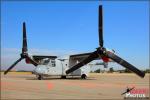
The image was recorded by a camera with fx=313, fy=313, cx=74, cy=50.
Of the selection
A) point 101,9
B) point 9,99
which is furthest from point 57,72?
point 9,99

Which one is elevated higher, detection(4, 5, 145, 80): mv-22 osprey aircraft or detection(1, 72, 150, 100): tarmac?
detection(4, 5, 145, 80): mv-22 osprey aircraft

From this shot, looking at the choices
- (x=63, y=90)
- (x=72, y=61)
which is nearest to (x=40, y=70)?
(x=72, y=61)

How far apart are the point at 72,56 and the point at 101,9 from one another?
47.4 ft

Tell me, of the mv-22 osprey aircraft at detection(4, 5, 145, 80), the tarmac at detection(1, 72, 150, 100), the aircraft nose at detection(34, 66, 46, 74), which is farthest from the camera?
the aircraft nose at detection(34, 66, 46, 74)

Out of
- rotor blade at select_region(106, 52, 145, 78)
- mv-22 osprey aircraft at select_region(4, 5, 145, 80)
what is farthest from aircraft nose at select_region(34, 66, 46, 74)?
rotor blade at select_region(106, 52, 145, 78)

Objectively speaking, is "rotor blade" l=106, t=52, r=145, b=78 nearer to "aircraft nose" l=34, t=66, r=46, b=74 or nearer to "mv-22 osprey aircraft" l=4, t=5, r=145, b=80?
"mv-22 osprey aircraft" l=4, t=5, r=145, b=80

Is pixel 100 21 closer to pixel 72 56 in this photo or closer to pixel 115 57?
pixel 115 57

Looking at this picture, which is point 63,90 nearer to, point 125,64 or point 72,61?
point 125,64

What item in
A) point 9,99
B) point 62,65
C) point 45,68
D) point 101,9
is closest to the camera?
point 9,99

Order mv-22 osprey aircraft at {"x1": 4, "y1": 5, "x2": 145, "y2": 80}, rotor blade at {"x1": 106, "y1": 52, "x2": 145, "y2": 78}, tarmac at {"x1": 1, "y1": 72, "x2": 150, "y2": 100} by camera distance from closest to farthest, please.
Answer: tarmac at {"x1": 1, "y1": 72, "x2": 150, "y2": 100}
rotor blade at {"x1": 106, "y1": 52, "x2": 145, "y2": 78}
mv-22 osprey aircraft at {"x1": 4, "y1": 5, "x2": 145, "y2": 80}

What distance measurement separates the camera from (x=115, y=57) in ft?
98.6

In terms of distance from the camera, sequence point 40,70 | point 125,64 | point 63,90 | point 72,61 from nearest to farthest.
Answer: point 63,90, point 125,64, point 40,70, point 72,61

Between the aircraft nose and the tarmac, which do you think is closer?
the tarmac

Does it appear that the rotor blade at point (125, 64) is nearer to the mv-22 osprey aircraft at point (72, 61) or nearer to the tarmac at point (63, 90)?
the mv-22 osprey aircraft at point (72, 61)
